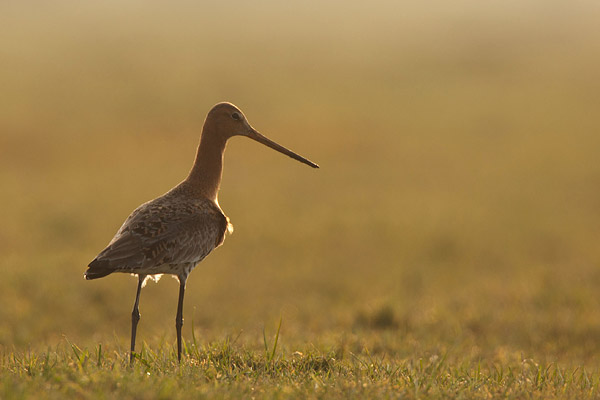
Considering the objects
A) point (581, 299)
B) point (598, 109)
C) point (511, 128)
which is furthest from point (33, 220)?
point (598, 109)

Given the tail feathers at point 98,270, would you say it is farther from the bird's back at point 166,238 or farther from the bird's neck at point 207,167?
the bird's neck at point 207,167

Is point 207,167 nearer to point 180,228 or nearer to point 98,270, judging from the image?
point 180,228

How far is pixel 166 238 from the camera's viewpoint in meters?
5.88

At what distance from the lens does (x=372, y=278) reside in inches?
530

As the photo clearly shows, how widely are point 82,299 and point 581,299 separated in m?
7.47

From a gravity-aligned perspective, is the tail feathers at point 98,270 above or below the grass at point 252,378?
above

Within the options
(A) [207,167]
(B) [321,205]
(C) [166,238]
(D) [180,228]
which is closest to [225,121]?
(A) [207,167]


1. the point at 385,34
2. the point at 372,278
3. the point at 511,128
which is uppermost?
the point at 385,34

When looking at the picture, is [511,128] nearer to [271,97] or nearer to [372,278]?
[271,97]

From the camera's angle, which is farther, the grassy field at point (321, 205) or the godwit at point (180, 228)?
the grassy field at point (321, 205)

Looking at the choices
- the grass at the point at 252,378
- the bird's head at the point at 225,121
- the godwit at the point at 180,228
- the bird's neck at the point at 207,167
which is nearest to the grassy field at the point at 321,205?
the grass at the point at 252,378

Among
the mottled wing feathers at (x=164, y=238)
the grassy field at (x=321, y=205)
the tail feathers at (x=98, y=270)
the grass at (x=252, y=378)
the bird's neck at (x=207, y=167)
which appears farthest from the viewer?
the bird's neck at (x=207, y=167)

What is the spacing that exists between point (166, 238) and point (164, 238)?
2cm

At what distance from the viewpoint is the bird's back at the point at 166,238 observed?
5566 mm
